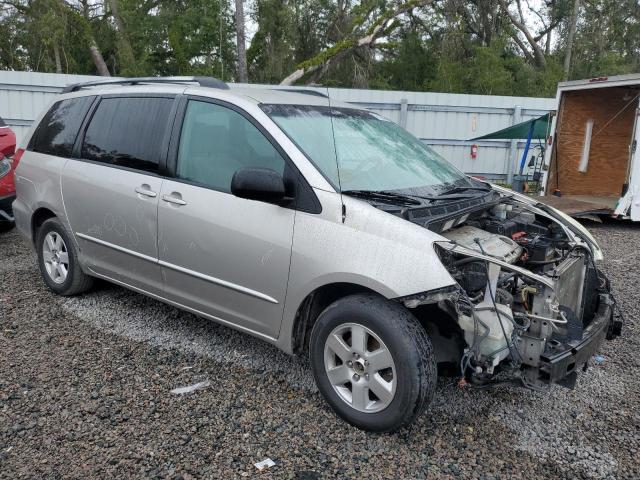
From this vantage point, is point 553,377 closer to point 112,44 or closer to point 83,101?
point 83,101

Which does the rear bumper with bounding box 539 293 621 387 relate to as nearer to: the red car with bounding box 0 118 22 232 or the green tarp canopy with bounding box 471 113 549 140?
the red car with bounding box 0 118 22 232

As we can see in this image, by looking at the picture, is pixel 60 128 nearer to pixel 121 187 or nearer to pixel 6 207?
pixel 121 187

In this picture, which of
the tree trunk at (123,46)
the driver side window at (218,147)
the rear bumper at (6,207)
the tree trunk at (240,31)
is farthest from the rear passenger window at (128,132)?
the tree trunk at (123,46)

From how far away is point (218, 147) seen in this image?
3633mm

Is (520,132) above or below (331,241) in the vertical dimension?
above

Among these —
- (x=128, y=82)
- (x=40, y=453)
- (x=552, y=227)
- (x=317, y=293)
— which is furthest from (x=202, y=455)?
(x=128, y=82)

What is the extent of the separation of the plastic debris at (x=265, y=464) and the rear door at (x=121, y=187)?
1623 mm

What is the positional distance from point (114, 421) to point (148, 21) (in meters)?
19.7

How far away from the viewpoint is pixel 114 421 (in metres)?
3.07

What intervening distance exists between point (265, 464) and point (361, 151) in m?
1.97

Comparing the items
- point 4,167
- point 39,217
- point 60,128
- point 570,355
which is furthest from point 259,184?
point 4,167

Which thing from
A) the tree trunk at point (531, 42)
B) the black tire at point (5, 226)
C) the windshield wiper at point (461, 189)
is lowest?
the black tire at point (5, 226)

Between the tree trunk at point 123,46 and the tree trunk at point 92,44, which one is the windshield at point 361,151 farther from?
the tree trunk at point 92,44

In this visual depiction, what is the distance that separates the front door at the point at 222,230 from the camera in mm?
3268
